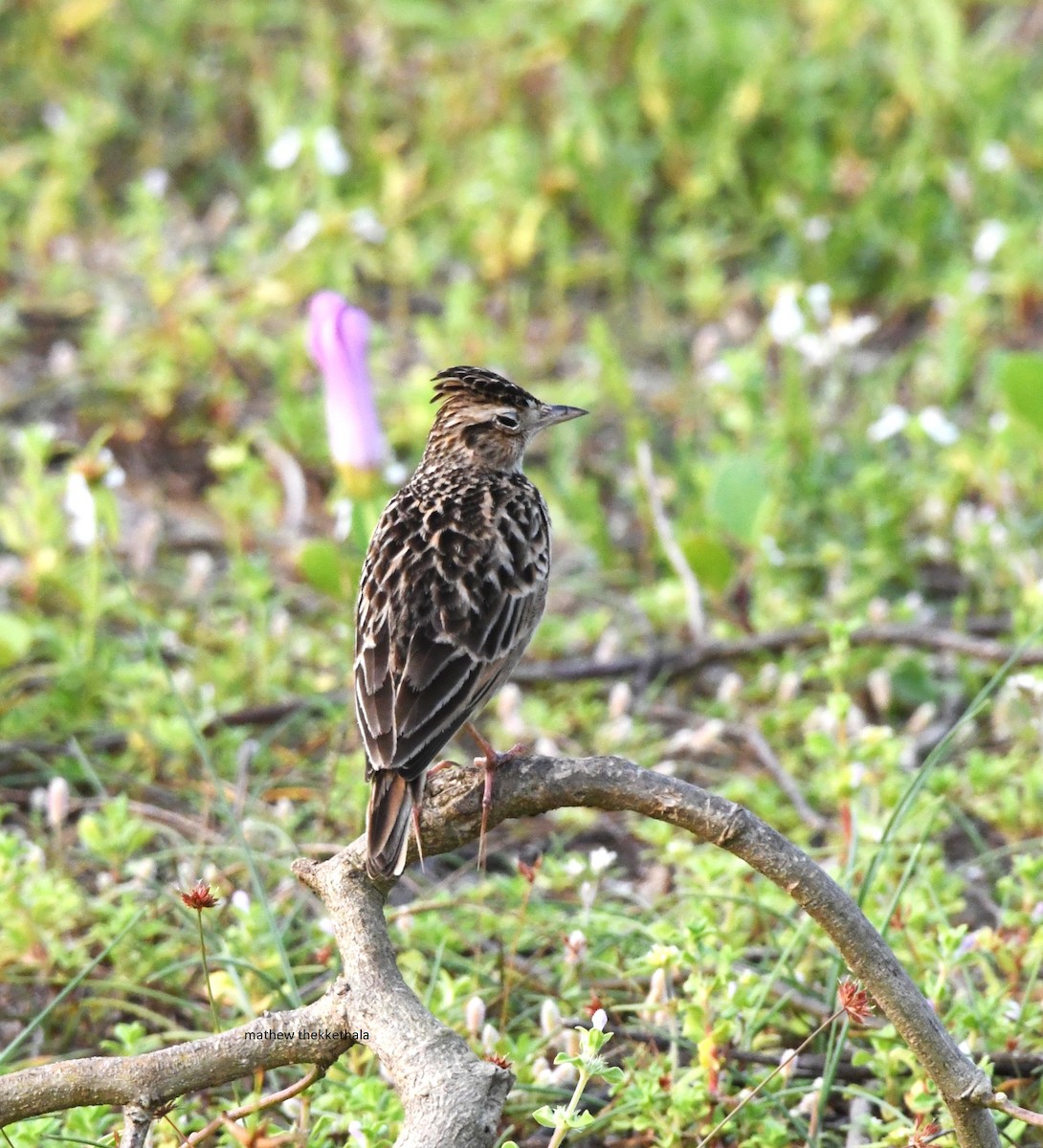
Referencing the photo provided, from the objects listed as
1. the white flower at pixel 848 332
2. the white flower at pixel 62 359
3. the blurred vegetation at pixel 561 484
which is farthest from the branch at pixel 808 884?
the white flower at pixel 62 359

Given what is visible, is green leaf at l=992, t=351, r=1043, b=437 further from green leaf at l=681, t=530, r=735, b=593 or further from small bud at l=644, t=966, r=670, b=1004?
small bud at l=644, t=966, r=670, b=1004

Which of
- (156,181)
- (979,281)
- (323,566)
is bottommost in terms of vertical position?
(323,566)

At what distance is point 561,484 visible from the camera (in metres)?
6.47

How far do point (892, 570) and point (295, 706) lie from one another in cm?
210

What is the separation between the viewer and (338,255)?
7.62m

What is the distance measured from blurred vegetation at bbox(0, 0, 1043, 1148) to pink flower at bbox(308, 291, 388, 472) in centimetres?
16

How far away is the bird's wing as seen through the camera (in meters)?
3.41

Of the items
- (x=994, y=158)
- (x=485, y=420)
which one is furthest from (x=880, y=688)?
(x=994, y=158)

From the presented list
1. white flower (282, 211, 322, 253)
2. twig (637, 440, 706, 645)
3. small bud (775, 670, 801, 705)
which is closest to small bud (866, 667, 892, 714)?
small bud (775, 670, 801, 705)

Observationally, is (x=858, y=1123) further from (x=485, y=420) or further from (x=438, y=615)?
(x=485, y=420)

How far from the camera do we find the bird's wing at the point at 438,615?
341 centimetres

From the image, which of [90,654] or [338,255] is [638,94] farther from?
[90,654]

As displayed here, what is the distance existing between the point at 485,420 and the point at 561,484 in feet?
6.31

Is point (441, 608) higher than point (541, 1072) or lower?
higher
